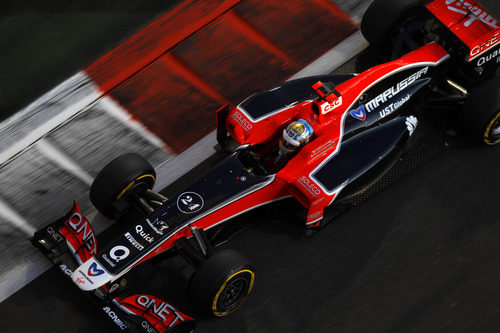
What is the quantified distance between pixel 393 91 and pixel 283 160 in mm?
1224

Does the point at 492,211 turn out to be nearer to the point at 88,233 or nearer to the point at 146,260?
the point at 146,260

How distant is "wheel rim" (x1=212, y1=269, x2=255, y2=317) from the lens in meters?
5.25

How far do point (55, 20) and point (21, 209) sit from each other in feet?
8.74

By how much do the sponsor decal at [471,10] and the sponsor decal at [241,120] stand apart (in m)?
2.18

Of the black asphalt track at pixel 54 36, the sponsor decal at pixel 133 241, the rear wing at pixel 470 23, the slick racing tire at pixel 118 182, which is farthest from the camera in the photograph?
the black asphalt track at pixel 54 36

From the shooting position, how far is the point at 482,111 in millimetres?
6020

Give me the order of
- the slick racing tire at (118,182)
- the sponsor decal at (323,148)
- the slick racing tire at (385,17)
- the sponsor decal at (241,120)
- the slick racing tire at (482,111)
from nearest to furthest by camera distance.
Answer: the sponsor decal at (323,148)
the slick racing tire at (118,182)
the sponsor decal at (241,120)
the slick racing tire at (482,111)
the slick racing tire at (385,17)

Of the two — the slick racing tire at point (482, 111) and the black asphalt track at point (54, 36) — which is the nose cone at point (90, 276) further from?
the slick racing tire at point (482, 111)

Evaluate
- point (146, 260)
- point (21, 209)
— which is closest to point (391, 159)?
point (146, 260)

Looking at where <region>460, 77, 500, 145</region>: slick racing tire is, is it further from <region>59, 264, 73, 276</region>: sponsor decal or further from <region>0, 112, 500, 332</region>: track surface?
<region>59, 264, 73, 276</region>: sponsor decal

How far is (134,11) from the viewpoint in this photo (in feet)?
25.9

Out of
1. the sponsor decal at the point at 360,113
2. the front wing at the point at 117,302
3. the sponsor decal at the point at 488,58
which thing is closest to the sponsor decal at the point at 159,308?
the front wing at the point at 117,302

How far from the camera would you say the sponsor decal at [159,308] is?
5.21 meters

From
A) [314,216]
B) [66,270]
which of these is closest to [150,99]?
[66,270]
